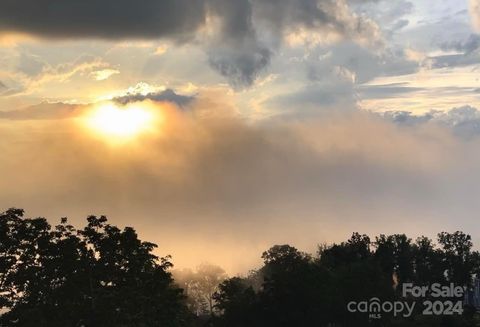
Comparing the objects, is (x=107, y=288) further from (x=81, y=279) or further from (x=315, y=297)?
(x=315, y=297)

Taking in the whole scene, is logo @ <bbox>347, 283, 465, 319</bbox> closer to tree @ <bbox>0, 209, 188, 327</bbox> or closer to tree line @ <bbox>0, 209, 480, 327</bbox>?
tree line @ <bbox>0, 209, 480, 327</bbox>

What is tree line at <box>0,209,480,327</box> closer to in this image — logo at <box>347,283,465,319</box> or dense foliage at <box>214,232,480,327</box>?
dense foliage at <box>214,232,480,327</box>

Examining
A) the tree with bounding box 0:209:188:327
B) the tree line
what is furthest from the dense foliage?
the tree with bounding box 0:209:188:327

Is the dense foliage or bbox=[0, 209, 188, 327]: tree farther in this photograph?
the dense foliage

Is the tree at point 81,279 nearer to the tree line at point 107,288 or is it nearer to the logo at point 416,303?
the tree line at point 107,288

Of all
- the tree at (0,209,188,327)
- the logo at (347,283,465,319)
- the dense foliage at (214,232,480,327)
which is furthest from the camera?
the logo at (347,283,465,319)

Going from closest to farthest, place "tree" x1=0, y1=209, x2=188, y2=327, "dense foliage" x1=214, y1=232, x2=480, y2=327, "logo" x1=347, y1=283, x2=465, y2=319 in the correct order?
1. "tree" x1=0, y1=209, x2=188, y2=327
2. "dense foliage" x1=214, y1=232, x2=480, y2=327
3. "logo" x1=347, y1=283, x2=465, y2=319

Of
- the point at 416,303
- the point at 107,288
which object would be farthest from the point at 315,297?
the point at 416,303

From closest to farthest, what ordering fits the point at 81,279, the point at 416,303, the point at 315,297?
the point at 81,279 < the point at 315,297 < the point at 416,303

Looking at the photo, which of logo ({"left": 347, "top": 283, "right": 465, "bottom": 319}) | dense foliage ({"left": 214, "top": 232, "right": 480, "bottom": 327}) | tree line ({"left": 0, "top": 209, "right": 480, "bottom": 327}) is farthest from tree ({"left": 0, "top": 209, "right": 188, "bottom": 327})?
logo ({"left": 347, "top": 283, "right": 465, "bottom": 319})

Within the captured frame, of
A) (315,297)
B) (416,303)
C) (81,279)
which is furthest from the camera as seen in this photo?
(416,303)

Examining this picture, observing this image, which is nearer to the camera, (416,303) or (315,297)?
(315,297)

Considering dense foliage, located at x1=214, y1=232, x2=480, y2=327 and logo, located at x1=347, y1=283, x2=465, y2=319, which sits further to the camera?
logo, located at x1=347, y1=283, x2=465, y2=319

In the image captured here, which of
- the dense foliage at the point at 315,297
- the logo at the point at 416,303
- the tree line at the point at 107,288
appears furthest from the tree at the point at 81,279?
the logo at the point at 416,303
